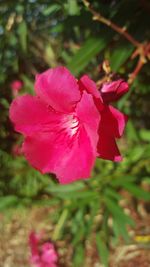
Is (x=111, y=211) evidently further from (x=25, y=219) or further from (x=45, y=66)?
(x=25, y=219)

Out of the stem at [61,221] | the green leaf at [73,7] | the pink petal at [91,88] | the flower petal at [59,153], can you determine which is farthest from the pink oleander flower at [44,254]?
the pink petal at [91,88]

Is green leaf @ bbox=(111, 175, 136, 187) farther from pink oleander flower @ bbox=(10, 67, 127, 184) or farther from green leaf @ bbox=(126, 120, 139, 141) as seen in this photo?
pink oleander flower @ bbox=(10, 67, 127, 184)

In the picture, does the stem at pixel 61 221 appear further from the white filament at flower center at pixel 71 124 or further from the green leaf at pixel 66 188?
the white filament at flower center at pixel 71 124

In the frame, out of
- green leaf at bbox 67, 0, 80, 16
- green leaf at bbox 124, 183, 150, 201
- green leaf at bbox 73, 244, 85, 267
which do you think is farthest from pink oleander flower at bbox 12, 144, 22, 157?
green leaf at bbox 67, 0, 80, 16

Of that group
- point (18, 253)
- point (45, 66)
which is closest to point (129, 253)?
point (18, 253)

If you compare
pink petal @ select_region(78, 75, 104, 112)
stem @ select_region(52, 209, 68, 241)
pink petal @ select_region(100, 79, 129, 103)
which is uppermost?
pink petal @ select_region(78, 75, 104, 112)

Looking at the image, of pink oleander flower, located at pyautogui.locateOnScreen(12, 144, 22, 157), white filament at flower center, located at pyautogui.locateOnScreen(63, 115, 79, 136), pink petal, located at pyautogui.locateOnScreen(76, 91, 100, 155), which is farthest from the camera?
pink oleander flower, located at pyautogui.locateOnScreen(12, 144, 22, 157)
